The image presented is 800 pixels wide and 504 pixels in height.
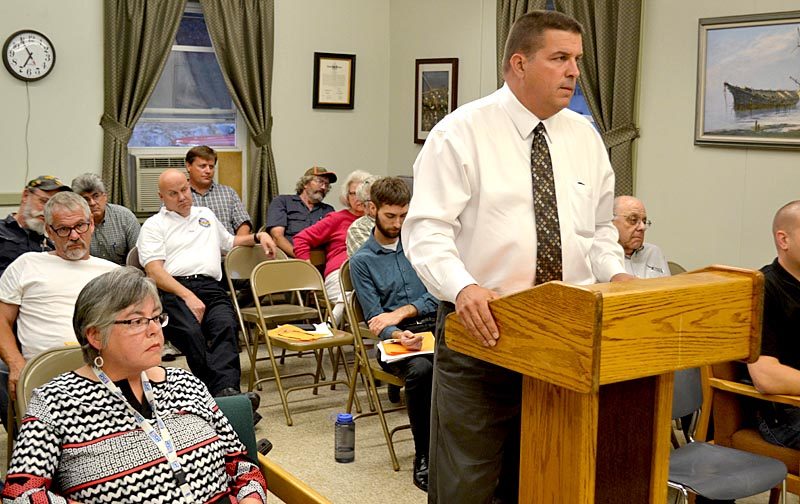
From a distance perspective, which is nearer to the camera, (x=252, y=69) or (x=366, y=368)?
(x=366, y=368)

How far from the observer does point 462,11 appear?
785 centimetres

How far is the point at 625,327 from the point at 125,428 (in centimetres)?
129

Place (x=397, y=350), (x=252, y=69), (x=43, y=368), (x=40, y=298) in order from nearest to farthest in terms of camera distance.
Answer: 1. (x=43, y=368)
2. (x=40, y=298)
3. (x=397, y=350)
4. (x=252, y=69)

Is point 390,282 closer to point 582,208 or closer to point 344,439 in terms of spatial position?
point 344,439

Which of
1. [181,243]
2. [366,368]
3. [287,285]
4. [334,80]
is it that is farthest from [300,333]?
[334,80]

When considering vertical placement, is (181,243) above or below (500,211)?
below

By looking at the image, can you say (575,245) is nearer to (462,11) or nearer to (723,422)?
(723,422)

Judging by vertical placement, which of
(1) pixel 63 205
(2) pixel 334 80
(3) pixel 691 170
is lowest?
(1) pixel 63 205

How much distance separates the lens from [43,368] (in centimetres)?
300

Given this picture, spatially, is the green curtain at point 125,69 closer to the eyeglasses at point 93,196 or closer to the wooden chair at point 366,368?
the eyeglasses at point 93,196

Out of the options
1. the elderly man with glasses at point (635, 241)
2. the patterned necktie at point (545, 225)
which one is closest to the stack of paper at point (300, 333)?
the elderly man with glasses at point (635, 241)

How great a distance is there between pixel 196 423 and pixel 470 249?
2.80 ft

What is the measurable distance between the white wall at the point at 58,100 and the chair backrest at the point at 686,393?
16.9 ft

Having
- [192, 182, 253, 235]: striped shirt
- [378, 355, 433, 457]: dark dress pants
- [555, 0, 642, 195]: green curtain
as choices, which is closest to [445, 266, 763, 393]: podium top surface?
[378, 355, 433, 457]: dark dress pants
